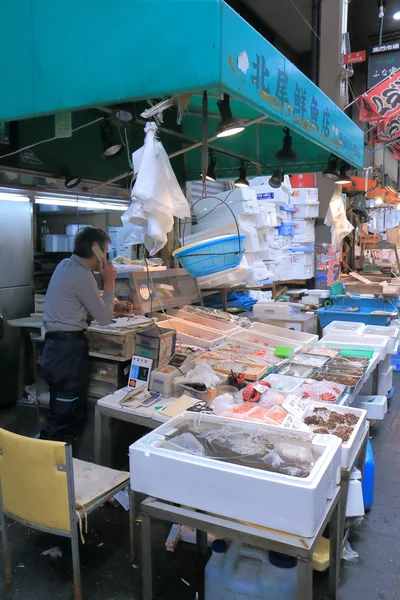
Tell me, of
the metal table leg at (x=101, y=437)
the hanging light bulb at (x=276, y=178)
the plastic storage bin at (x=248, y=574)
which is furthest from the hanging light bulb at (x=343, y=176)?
the plastic storage bin at (x=248, y=574)

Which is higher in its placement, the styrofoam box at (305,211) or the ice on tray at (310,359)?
the styrofoam box at (305,211)

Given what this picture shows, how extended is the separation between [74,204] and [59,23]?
2.94 m

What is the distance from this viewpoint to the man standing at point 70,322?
149 inches

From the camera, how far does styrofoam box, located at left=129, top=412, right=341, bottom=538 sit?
1919mm

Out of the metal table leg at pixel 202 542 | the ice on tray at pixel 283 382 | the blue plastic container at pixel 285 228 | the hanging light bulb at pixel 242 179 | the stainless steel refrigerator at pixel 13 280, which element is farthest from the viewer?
the blue plastic container at pixel 285 228

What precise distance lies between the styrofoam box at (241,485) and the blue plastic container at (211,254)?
1.71 metres

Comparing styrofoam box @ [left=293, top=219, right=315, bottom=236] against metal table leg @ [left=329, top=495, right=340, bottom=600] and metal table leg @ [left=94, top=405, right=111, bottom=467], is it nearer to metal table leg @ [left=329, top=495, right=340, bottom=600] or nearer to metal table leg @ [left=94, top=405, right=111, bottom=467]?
metal table leg @ [left=94, top=405, right=111, bottom=467]

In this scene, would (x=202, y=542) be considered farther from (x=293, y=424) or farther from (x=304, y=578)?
(x=304, y=578)

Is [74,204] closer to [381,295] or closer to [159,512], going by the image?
[159,512]

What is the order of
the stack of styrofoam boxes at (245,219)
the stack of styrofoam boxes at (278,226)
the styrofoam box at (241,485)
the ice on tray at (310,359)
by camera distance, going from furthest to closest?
the stack of styrofoam boxes at (278,226) → the stack of styrofoam boxes at (245,219) → the ice on tray at (310,359) → the styrofoam box at (241,485)

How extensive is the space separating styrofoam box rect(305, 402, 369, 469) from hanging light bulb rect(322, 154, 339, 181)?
10.7 feet

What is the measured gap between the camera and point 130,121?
3.34 meters

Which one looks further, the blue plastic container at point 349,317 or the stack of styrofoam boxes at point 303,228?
the stack of styrofoam boxes at point 303,228

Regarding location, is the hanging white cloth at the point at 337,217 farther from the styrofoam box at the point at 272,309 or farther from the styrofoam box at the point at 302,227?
the styrofoam box at the point at 302,227
